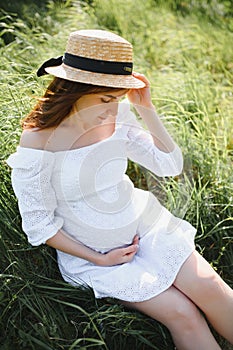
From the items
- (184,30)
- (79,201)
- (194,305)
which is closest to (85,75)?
(79,201)

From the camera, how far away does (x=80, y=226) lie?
2342 millimetres

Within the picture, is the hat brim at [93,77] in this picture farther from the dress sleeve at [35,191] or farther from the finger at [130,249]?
the finger at [130,249]

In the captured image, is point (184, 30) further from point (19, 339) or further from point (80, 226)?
point (19, 339)

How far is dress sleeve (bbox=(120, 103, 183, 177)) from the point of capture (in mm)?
2555

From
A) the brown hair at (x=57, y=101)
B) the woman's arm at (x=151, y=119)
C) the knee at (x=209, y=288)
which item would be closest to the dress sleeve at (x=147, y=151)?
the woman's arm at (x=151, y=119)

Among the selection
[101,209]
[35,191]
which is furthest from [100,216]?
[35,191]

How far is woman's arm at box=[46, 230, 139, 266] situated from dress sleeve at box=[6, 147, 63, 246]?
1.3 inches

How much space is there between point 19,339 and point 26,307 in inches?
5.8

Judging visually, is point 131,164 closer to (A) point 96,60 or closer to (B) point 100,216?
(B) point 100,216

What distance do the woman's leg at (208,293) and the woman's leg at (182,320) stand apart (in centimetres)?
5

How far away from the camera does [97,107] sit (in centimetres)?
227

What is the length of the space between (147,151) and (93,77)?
0.53 meters

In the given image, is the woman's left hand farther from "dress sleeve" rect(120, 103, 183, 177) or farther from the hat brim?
the hat brim

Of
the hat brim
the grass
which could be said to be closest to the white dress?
the grass
